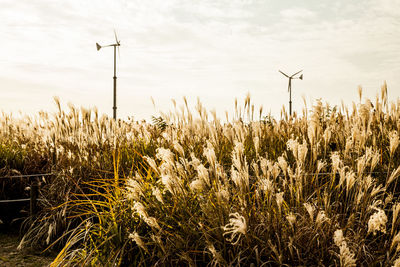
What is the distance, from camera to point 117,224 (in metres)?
3.41

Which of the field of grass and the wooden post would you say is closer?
the field of grass

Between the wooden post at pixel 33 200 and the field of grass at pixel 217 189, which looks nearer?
the field of grass at pixel 217 189

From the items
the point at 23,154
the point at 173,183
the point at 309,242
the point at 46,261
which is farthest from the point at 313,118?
the point at 23,154

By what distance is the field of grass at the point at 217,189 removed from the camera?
262 cm

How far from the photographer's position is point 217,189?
3.10 meters

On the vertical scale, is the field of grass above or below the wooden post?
above

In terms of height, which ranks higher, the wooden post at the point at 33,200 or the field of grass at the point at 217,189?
the field of grass at the point at 217,189

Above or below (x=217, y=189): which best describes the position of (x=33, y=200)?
below

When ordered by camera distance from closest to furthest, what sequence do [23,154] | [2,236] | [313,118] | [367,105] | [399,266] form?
[399,266] < [313,118] < [367,105] < [2,236] < [23,154]

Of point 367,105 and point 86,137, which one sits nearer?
point 367,105

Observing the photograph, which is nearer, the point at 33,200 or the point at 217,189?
the point at 217,189

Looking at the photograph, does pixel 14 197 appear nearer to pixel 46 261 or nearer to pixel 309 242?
pixel 46 261

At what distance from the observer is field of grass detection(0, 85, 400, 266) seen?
2.62m

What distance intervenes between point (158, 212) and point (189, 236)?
491 mm
